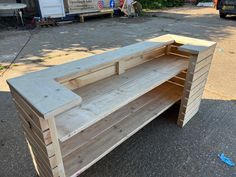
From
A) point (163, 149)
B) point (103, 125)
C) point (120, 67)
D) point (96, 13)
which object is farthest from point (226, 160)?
point (96, 13)

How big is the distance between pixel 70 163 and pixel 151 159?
2.51 feet

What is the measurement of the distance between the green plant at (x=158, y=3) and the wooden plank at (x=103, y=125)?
1049 centimetres

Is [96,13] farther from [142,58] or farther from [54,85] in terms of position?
[54,85]

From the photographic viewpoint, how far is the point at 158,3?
12.3 m

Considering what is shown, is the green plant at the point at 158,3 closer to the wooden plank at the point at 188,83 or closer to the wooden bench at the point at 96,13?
the wooden bench at the point at 96,13

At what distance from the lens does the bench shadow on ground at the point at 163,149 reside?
177cm

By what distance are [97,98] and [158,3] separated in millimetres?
12165

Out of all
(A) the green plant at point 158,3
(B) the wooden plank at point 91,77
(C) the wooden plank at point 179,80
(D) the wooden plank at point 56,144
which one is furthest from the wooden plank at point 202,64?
(A) the green plant at point 158,3

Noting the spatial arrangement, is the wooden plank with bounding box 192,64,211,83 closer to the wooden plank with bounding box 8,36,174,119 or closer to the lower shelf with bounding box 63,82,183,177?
the lower shelf with bounding box 63,82,183,177

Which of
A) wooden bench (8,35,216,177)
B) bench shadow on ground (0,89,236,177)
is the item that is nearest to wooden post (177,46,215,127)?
wooden bench (8,35,216,177)

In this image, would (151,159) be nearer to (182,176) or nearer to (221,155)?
(182,176)

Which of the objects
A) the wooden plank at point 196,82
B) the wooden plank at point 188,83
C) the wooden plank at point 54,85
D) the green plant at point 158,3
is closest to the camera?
the wooden plank at point 54,85

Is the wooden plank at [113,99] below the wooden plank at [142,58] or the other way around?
below

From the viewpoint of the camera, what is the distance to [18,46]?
5.05 metres
